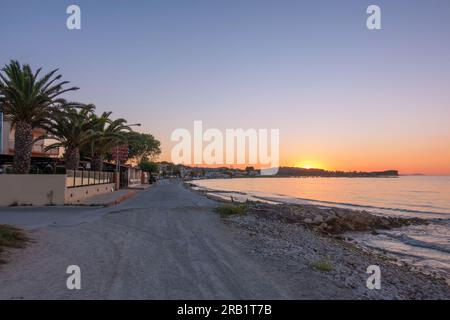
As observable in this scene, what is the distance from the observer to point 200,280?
6996 mm

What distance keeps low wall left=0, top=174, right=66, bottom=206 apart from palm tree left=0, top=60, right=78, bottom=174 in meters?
0.76

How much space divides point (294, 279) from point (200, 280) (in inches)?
68.4

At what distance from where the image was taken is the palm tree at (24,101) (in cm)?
2117

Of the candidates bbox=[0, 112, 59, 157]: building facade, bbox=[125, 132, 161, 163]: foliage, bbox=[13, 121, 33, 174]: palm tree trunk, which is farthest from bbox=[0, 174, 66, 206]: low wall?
bbox=[125, 132, 161, 163]: foliage

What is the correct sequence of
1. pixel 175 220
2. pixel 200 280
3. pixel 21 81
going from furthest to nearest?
pixel 21 81, pixel 175 220, pixel 200 280

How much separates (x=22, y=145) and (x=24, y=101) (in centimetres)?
249

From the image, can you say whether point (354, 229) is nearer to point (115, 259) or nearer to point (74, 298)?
point (115, 259)

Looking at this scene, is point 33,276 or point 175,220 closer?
point 33,276

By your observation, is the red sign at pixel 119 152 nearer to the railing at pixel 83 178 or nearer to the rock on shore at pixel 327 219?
the railing at pixel 83 178

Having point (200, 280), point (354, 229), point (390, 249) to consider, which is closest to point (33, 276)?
point (200, 280)

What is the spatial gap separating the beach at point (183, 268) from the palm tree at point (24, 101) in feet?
34.7

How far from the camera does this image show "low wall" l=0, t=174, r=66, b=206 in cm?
2186

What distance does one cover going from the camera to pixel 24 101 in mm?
21328

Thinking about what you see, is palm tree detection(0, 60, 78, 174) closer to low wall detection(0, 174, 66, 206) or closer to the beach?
low wall detection(0, 174, 66, 206)
